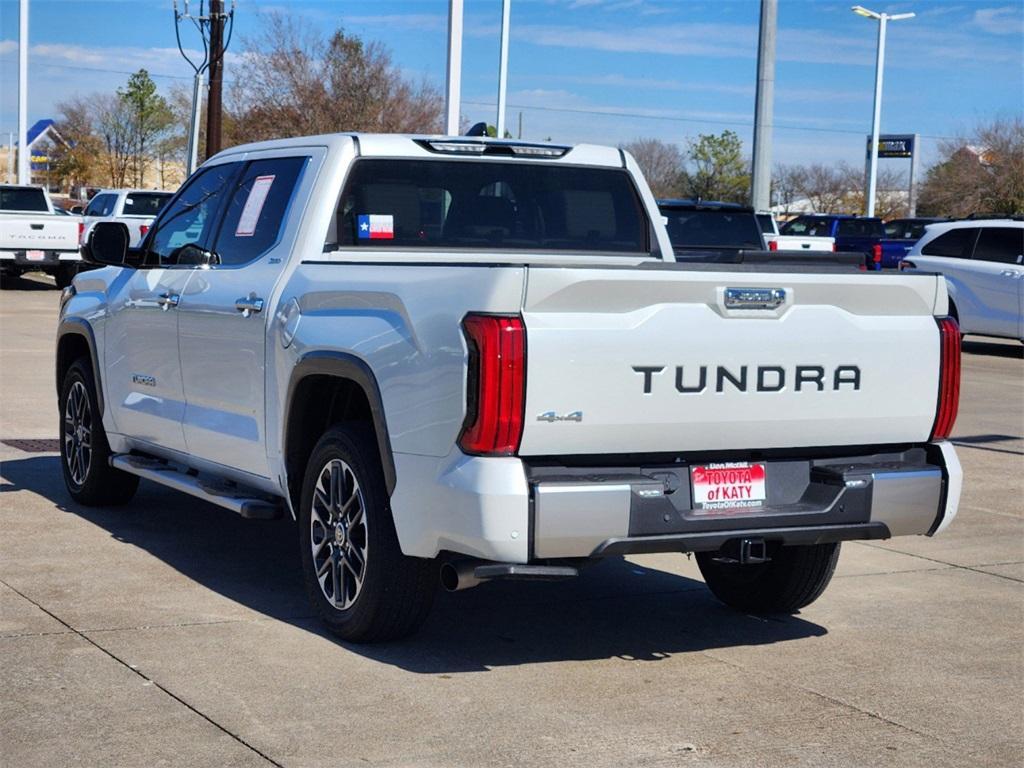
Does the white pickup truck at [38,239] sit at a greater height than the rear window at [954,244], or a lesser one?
lesser

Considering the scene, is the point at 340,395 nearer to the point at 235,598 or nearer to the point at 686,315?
the point at 235,598

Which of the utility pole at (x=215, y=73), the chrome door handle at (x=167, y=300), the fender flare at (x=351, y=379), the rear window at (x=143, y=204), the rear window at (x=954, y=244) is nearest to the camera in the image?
the fender flare at (x=351, y=379)

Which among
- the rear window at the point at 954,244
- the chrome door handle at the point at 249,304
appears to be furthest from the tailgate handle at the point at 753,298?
the rear window at the point at 954,244

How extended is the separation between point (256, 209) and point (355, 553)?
200 cm

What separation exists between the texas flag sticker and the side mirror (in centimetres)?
169

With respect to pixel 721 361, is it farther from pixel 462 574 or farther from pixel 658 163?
pixel 658 163

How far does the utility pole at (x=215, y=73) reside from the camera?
31203 millimetres

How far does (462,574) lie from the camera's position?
541cm

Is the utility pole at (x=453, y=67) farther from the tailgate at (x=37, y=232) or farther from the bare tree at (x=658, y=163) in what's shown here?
the bare tree at (x=658, y=163)

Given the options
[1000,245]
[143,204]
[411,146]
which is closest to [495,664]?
[411,146]

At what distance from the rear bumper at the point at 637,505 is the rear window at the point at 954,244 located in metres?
17.1

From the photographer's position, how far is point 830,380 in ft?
18.7

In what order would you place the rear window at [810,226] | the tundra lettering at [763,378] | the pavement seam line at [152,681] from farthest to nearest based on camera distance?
the rear window at [810,226] → the tundra lettering at [763,378] → the pavement seam line at [152,681]

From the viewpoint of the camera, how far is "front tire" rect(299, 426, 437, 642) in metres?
5.77
